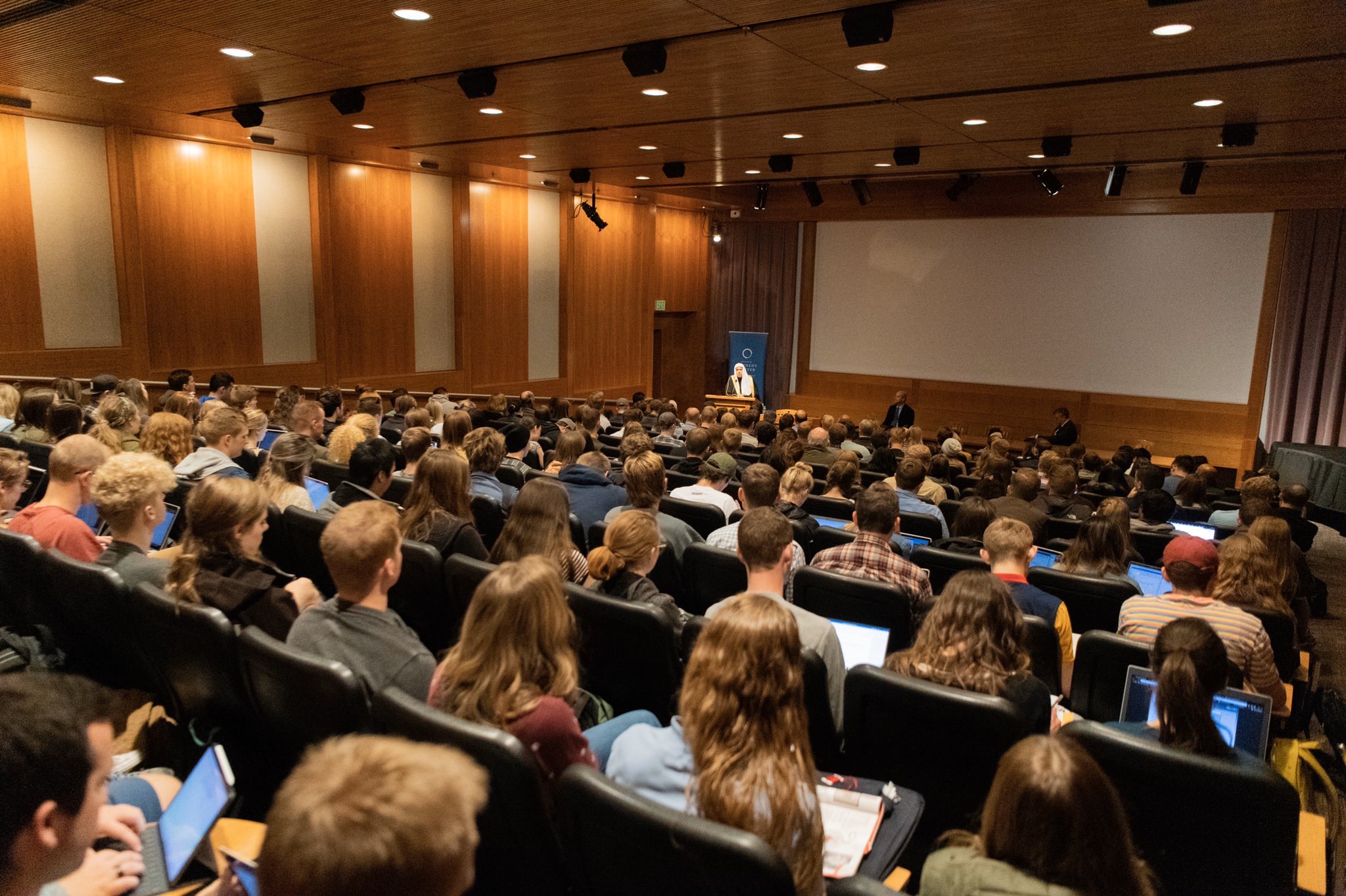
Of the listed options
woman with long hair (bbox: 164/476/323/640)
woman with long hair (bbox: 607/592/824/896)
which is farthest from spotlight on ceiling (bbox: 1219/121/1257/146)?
woman with long hair (bbox: 164/476/323/640)

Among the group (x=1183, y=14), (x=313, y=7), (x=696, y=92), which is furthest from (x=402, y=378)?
(x=1183, y=14)

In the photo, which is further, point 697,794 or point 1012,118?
point 1012,118

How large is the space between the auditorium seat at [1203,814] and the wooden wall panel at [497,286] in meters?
11.5

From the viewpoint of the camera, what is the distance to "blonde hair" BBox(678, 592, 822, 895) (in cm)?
180

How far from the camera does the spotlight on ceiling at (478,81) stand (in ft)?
19.9

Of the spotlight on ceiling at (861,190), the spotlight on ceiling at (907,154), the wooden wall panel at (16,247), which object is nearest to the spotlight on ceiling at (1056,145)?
the spotlight on ceiling at (907,154)

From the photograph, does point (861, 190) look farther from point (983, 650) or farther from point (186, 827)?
point (186, 827)

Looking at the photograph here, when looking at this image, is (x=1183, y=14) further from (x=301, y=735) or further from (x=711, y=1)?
(x=301, y=735)

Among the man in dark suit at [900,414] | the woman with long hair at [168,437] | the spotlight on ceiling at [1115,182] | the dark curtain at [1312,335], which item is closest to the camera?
the woman with long hair at [168,437]

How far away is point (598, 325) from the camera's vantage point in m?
15.1

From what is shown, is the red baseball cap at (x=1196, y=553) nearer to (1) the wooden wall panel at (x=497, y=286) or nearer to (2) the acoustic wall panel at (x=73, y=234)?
(2) the acoustic wall panel at (x=73, y=234)

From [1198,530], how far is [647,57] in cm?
451

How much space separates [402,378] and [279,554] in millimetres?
7849

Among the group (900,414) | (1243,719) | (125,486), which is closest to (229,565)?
(125,486)
